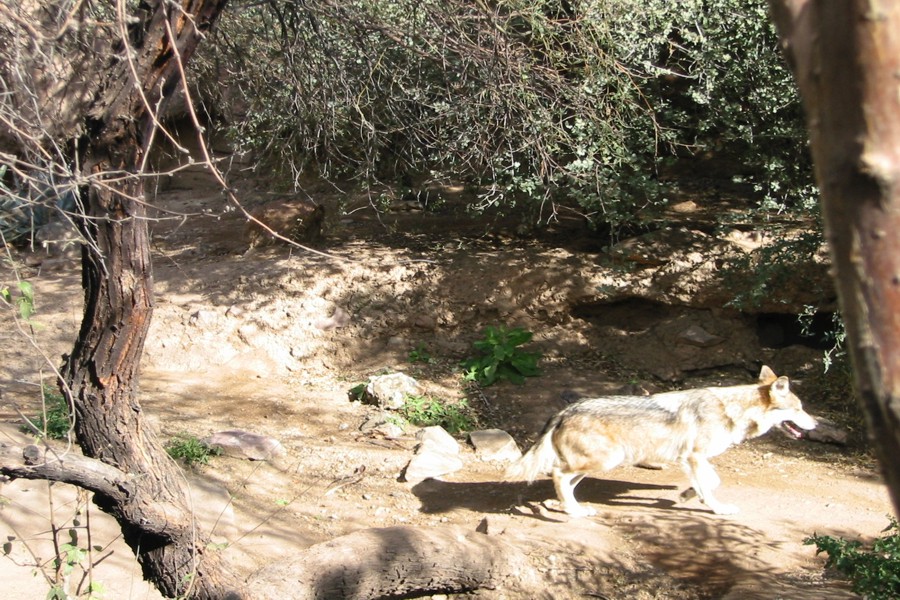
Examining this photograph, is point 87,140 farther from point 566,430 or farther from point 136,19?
point 566,430

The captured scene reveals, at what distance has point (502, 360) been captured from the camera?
32.3 feet

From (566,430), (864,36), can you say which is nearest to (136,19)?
(864,36)

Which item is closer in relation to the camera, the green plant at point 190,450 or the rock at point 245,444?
the green plant at point 190,450

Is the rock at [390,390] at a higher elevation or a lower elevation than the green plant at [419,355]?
lower

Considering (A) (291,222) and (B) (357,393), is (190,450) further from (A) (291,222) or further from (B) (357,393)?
(A) (291,222)

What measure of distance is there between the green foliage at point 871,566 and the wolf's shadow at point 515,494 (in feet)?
6.75

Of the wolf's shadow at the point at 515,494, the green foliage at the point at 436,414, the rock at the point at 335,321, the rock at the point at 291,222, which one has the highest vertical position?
the rock at the point at 291,222

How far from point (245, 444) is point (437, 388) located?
2.62 m

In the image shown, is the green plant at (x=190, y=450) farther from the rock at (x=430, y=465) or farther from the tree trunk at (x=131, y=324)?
the tree trunk at (x=131, y=324)

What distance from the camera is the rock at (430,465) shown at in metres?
7.70

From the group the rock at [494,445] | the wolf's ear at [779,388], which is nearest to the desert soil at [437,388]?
the rock at [494,445]

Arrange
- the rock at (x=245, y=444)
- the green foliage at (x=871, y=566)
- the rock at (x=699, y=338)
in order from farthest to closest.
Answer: the rock at (x=699, y=338)
the rock at (x=245, y=444)
the green foliage at (x=871, y=566)

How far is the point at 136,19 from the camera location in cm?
400

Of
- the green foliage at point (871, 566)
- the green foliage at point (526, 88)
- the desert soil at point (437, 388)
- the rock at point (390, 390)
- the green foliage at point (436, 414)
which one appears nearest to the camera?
the green foliage at point (871, 566)
